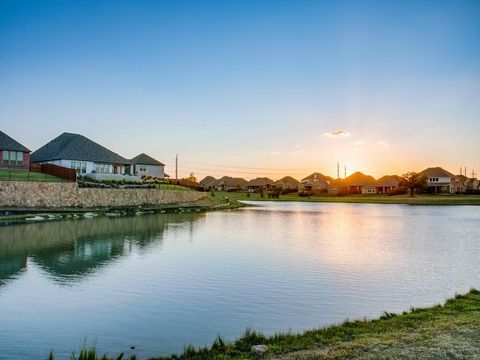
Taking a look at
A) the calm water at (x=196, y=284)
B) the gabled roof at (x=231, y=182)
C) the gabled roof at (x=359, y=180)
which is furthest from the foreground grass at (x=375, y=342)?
the gabled roof at (x=231, y=182)

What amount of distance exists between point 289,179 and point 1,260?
451 feet

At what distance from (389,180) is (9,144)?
323 ft

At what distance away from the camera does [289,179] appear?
6024 inches

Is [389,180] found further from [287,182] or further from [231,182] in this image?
[231,182]

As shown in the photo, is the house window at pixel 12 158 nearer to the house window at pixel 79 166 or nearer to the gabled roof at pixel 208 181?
the house window at pixel 79 166

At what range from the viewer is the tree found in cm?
10114

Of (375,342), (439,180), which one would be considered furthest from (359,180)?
(375,342)

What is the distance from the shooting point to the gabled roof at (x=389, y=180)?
11961 centimetres

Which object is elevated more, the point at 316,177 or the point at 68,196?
the point at 316,177

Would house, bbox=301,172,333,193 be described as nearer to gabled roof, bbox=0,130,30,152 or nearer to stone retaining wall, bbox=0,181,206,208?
stone retaining wall, bbox=0,181,206,208

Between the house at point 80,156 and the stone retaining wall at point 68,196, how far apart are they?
8.96m

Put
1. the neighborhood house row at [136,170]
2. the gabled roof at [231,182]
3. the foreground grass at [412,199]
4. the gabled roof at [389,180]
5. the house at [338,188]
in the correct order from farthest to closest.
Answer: the gabled roof at [231,182], the house at [338,188], the gabled roof at [389,180], the foreground grass at [412,199], the neighborhood house row at [136,170]

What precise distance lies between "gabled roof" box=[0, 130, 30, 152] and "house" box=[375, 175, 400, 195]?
92271 millimetres

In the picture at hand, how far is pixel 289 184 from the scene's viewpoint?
14775cm
